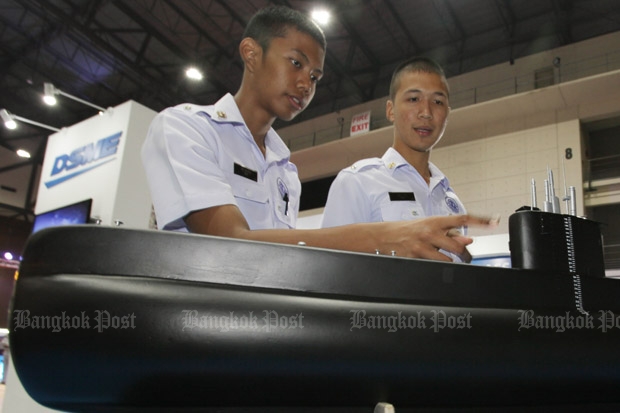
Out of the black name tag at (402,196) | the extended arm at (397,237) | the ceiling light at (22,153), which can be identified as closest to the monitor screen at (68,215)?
the black name tag at (402,196)

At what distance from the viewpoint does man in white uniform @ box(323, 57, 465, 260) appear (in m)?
1.62

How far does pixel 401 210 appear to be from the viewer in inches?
62.6

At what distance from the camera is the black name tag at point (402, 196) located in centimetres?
162

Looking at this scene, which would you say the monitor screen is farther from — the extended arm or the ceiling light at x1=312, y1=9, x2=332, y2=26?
the ceiling light at x1=312, y1=9, x2=332, y2=26

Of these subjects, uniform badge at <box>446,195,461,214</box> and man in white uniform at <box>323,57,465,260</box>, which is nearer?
man in white uniform at <box>323,57,465,260</box>

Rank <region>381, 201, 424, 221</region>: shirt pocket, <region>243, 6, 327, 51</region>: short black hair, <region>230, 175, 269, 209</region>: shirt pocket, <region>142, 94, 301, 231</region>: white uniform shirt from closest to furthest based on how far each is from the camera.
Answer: <region>142, 94, 301, 231</region>: white uniform shirt, <region>230, 175, 269, 209</region>: shirt pocket, <region>243, 6, 327, 51</region>: short black hair, <region>381, 201, 424, 221</region>: shirt pocket

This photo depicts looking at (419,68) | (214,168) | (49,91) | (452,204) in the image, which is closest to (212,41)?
(49,91)

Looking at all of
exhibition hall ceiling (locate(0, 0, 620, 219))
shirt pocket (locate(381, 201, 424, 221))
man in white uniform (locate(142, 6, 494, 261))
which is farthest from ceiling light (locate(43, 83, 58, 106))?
shirt pocket (locate(381, 201, 424, 221))

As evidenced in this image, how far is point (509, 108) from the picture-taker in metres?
8.49

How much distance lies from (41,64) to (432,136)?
10240 mm

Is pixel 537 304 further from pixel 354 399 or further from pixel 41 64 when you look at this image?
pixel 41 64

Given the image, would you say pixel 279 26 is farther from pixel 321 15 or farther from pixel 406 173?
pixel 321 15

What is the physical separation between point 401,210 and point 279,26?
26.1 inches

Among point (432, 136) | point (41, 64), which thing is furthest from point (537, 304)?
point (41, 64)
